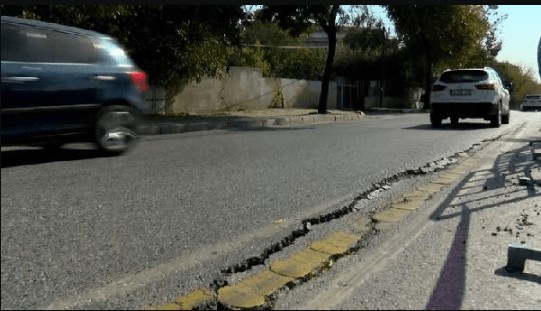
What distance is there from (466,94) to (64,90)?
40.3ft

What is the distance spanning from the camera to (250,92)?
21609mm

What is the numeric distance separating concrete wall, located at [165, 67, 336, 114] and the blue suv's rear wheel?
12.1m

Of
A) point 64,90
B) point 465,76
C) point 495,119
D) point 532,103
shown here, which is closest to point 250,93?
point 465,76

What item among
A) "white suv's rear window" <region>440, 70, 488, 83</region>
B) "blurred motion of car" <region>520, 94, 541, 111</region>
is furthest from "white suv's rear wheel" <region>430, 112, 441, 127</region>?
"blurred motion of car" <region>520, 94, 541, 111</region>

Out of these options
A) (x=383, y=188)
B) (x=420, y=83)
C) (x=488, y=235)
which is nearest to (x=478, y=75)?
(x=383, y=188)

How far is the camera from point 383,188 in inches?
208

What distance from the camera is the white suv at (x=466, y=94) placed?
42.3ft

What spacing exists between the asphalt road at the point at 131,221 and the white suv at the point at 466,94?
9314 millimetres

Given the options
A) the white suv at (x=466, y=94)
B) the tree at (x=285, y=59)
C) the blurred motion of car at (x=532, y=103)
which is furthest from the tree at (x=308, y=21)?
the blurred motion of car at (x=532, y=103)

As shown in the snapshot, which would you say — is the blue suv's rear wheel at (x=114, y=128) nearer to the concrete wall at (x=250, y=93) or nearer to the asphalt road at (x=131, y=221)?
the asphalt road at (x=131, y=221)

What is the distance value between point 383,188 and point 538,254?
238cm

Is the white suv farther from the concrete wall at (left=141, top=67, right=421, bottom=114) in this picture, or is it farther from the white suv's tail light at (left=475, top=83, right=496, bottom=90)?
the concrete wall at (left=141, top=67, right=421, bottom=114)

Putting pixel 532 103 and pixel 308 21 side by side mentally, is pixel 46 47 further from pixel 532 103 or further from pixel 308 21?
pixel 532 103

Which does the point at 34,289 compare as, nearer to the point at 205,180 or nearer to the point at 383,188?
the point at 205,180
